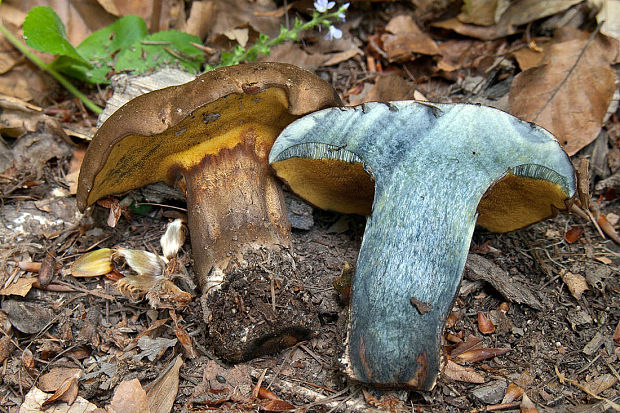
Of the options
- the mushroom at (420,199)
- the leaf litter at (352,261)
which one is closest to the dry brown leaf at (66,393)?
the leaf litter at (352,261)

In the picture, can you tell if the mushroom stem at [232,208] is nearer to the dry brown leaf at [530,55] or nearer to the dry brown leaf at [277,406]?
the dry brown leaf at [277,406]

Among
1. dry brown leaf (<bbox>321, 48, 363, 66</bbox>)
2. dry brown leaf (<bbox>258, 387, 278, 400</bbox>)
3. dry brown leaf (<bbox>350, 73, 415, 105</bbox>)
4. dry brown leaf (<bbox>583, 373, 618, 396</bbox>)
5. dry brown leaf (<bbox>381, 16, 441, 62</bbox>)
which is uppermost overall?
dry brown leaf (<bbox>381, 16, 441, 62</bbox>)

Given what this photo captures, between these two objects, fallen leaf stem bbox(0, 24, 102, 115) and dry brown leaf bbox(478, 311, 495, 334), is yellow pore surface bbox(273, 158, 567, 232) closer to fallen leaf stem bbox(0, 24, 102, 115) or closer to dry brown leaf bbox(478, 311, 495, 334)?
dry brown leaf bbox(478, 311, 495, 334)

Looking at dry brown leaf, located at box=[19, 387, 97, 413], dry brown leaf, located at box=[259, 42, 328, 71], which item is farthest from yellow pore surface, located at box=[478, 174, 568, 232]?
dry brown leaf, located at box=[19, 387, 97, 413]

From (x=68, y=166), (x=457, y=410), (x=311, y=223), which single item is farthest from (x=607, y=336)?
(x=68, y=166)

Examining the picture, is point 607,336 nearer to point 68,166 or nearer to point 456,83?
point 456,83

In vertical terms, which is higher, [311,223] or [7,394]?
[311,223]
